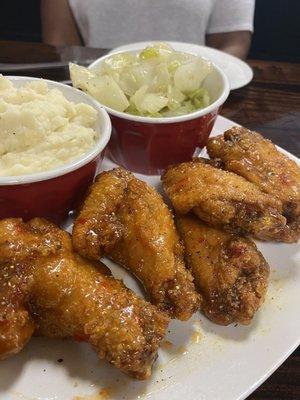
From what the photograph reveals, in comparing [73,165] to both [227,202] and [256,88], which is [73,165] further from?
[256,88]

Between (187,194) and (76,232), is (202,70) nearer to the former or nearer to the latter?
(187,194)

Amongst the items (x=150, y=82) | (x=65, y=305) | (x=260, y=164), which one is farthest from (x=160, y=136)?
(x=65, y=305)

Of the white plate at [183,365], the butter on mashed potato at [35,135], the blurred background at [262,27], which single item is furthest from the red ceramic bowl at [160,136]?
the blurred background at [262,27]

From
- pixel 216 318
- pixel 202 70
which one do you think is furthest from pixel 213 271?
pixel 202 70

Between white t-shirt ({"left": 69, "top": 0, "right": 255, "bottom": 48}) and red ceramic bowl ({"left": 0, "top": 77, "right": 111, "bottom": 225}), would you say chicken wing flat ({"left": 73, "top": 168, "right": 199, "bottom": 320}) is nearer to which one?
red ceramic bowl ({"left": 0, "top": 77, "right": 111, "bottom": 225})

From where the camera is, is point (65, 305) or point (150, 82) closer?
point (65, 305)
